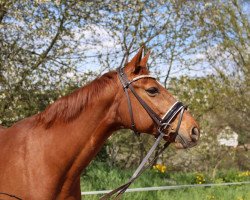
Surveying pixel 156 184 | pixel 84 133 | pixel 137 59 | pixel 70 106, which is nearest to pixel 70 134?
pixel 84 133

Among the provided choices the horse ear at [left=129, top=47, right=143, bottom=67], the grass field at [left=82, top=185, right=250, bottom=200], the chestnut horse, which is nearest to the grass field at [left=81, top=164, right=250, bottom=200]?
the grass field at [left=82, top=185, right=250, bottom=200]

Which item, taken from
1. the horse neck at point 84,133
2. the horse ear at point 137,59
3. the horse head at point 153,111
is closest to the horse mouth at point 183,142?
the horse head at point 153,111

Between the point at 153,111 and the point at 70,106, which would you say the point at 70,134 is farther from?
the point at 153,111

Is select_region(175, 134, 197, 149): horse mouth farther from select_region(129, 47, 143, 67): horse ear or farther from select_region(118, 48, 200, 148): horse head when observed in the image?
select_region(129, 47, 143, 67): horse ear

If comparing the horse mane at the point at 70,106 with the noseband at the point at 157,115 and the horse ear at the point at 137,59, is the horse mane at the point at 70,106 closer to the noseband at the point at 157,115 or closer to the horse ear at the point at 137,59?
the noseband at the point at 157,115

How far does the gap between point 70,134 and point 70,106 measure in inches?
8.0

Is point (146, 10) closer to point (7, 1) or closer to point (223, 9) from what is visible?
point (7, 1)

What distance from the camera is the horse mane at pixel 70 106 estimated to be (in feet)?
11.2

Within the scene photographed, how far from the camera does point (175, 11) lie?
13.1 meters

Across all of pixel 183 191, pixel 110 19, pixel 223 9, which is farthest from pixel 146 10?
pixel 223 9

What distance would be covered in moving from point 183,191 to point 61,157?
5.35 m

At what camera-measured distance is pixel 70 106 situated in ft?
11.2

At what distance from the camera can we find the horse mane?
3.41 metres

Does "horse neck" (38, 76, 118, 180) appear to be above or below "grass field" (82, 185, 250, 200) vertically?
above
